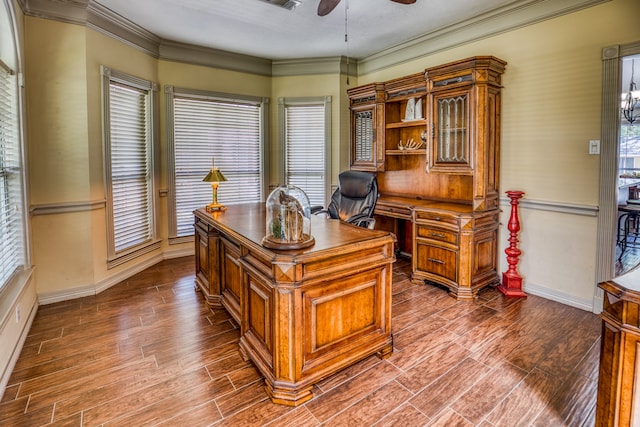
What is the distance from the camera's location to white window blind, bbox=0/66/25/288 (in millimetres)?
2613

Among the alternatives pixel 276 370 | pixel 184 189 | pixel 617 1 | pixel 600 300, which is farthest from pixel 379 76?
pixel 276 370

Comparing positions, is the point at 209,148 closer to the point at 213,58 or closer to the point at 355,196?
the point at 213,58

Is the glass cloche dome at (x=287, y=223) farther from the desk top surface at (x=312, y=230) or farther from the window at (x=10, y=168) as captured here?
the window at (x=10, y=168)

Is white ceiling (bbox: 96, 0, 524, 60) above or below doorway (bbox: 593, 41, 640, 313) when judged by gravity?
above

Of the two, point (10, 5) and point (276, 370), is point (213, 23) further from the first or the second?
point (276, 370)

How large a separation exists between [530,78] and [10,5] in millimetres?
4372

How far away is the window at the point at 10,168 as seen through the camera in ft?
8.64

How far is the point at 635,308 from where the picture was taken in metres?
1.36

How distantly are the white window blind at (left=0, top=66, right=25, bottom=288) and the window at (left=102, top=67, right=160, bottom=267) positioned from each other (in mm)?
887

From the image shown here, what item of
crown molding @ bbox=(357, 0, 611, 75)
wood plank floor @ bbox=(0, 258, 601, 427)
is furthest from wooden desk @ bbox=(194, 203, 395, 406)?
crown molding @ bbox=(357, 0, 611, 75)

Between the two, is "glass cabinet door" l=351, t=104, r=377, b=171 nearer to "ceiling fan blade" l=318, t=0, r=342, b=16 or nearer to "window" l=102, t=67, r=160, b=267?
"ceiling fan blade" l=318, t=0, r=342, b=16

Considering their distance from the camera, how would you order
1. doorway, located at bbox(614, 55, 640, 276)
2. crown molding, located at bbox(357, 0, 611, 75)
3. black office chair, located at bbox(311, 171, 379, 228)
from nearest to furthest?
crown molding, located at bbox(357, 0, 611, 75) → black office chair, located at bbox(311, 171, 379, 228) → doorway, located at bbox(614, 55, 640, 276)

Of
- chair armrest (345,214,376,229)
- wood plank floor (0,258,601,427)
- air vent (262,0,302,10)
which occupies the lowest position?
wood plank floor (0,258,601,427)

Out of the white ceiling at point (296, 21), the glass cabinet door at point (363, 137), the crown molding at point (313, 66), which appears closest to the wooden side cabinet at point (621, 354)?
the white ceiling at point (296, 21)
